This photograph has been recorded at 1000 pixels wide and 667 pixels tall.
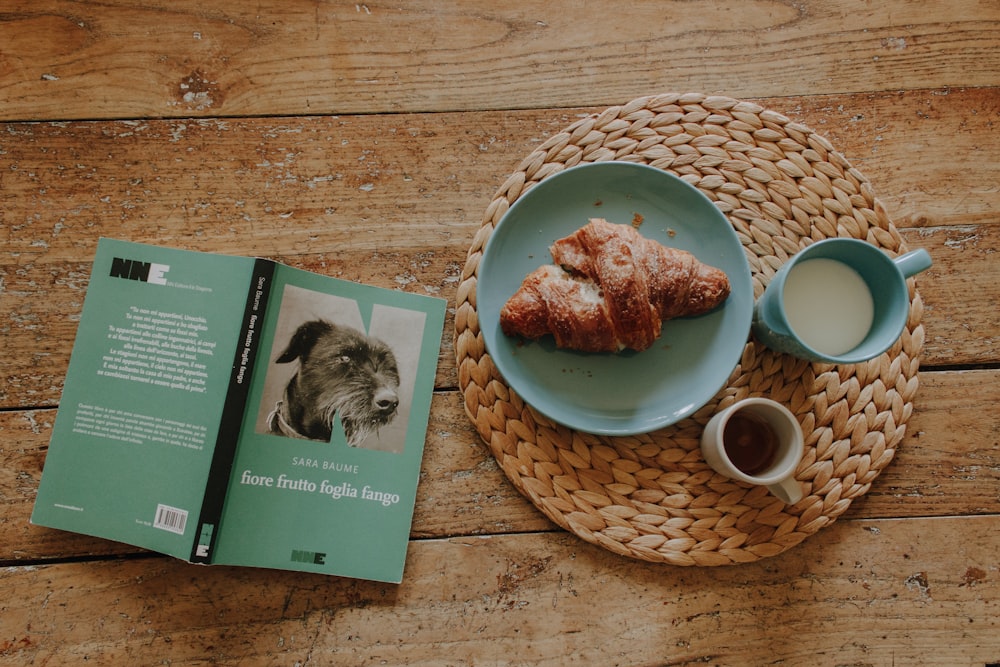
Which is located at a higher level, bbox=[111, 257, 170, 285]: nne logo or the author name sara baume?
bbox=[111, 257, 170, 285]: nne logo

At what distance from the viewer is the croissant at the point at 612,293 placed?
775 mm

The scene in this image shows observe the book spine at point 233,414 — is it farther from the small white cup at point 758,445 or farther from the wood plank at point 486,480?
the small white cup at point 758,445

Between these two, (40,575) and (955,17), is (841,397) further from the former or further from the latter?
(40,575)

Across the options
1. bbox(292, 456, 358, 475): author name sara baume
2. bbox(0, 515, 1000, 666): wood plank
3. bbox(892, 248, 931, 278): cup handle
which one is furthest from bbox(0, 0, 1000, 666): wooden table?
bbox(892, 248, 931, 278): cup handle

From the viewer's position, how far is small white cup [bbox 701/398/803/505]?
2.52 feet

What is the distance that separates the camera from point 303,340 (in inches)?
35.6

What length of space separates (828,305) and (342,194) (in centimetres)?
72

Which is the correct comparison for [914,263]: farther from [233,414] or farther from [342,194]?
[233,414]

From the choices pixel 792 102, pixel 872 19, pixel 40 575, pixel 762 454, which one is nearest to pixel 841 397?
pixel 762 454

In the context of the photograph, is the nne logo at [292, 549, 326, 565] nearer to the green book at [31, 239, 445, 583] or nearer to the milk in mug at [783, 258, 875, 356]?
the green book at [31, 239, 445, 583]

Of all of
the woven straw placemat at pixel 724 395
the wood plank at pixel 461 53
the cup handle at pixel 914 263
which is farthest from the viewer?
the wood plank at pixel 461 53

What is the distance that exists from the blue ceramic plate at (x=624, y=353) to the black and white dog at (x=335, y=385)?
0.19 m

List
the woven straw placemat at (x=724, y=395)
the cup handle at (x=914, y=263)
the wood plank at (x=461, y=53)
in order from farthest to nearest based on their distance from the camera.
Answer: the wood plank at (x=461, y=53) < the woven straw placemat at (x=724, y=395) < the cup handle at (x=914, y=263)

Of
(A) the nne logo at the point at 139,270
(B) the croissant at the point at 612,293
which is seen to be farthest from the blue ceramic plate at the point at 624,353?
(A) the nne logo at the point at 139,270
